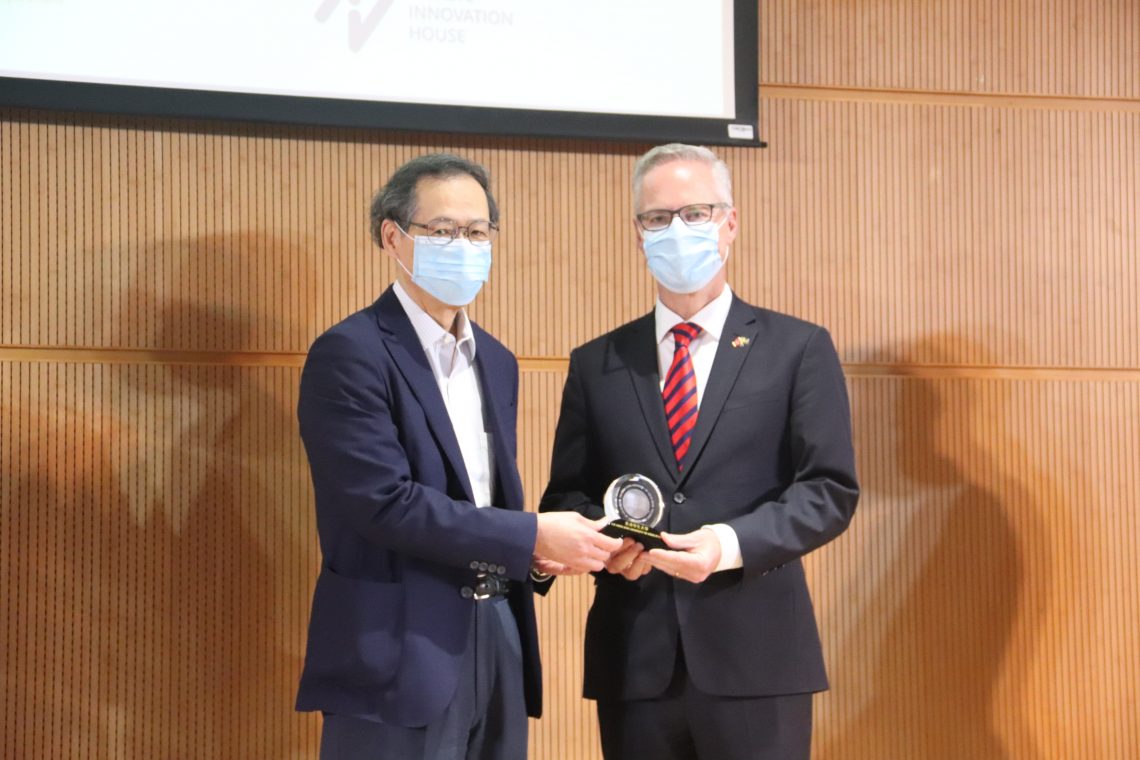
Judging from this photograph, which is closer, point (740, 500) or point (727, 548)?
point (727, 548)

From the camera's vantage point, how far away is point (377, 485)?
176 centimetres

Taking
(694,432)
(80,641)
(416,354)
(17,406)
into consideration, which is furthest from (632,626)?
(17,406)

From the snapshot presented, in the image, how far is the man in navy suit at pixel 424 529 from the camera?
1.75 m

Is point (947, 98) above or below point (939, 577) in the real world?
above

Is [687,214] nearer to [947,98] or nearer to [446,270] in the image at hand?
[446,270]

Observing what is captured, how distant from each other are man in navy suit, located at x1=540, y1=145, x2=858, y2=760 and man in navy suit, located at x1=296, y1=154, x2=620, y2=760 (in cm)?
15

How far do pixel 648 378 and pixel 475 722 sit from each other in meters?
0.67

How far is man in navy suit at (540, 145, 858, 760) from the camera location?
1.89 metres

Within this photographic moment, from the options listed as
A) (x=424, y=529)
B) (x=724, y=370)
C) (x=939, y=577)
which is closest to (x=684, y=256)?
(x=724, y=370)

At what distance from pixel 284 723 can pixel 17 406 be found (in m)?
0.96

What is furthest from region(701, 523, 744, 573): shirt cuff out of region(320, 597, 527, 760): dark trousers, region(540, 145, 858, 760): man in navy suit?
region(320, 597, 527, 760): dark trousers

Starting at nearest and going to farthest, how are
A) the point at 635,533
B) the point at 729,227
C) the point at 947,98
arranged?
the point at 635,533 < the point at 729,227 < the point at 947,98

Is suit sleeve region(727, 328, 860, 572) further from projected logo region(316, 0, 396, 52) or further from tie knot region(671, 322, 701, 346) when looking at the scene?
projected logo region(316, 0, 396, 52)

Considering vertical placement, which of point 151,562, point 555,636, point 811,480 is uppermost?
point 811,480
